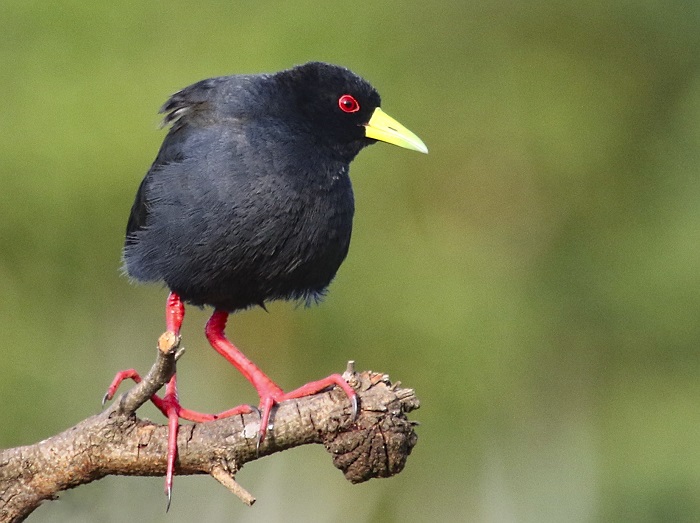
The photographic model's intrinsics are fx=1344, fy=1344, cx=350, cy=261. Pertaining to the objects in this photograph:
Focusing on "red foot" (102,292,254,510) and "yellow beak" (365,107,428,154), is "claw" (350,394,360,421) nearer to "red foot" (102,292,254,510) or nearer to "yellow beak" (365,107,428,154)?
"red foot" (102,292,254,510)

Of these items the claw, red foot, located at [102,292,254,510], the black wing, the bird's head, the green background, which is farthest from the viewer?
the green background

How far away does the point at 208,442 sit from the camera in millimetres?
6258

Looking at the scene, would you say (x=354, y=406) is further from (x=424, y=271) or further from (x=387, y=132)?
(x=424, y=271)

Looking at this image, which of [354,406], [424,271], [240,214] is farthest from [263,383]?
[424,271]

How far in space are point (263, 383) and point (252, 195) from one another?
0.98 metres

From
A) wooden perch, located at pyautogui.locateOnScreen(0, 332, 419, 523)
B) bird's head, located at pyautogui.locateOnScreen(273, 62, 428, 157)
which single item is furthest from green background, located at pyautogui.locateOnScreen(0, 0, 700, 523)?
wooden perch, located at pyautogui.locateOnScreen(0, 332, 419, 523)

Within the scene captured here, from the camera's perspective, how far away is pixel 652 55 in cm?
1573

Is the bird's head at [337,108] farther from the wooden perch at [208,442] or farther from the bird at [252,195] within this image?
the wooden perch at [208,442]

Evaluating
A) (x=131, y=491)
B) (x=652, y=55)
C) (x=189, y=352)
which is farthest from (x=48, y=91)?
(x=652, y=55)

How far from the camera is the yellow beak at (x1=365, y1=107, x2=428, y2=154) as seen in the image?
24.7 ft

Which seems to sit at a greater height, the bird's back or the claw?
the bird's back

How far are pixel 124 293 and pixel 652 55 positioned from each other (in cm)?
680

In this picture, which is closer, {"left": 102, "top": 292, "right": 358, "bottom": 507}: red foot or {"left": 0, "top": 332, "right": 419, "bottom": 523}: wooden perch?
{"left": 0, "top": 332, "right": 419, "bottom": 523}: wooden perch

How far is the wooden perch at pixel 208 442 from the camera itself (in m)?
5.95
